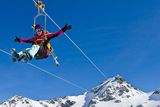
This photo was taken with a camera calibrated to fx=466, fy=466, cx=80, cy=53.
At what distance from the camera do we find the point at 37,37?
91.8ft

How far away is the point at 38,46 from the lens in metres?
27.8

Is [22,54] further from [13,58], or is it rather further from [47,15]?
[47,15]

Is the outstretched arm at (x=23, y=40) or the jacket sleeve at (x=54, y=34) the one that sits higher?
the outstretched arm at (x=23, y=40)

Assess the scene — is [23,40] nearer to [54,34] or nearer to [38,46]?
[38,46]

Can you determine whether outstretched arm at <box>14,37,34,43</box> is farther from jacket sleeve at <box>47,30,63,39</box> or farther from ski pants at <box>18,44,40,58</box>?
jacket sleeve at <box>47,30,63,39</box>

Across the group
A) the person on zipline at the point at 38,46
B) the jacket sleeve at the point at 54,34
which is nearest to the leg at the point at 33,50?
the person on zipline at the point at 38,46

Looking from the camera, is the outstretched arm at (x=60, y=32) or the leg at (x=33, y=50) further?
the leg at (x=33, y=50)

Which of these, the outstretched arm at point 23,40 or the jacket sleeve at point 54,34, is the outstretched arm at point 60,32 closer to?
the jacket sleeve at point 54,34

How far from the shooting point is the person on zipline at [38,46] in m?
27.1

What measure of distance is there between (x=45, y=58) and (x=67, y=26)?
9.88 ft

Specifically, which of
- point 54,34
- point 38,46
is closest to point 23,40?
point 38,46

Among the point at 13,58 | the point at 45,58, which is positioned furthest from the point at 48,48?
the point at 13,58

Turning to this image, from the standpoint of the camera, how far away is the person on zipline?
27141 mm

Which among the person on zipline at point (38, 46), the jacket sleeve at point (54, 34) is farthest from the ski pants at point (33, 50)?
the jacket sleeve at point (54, 34)
